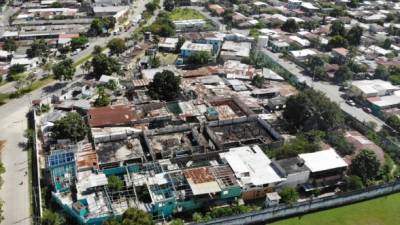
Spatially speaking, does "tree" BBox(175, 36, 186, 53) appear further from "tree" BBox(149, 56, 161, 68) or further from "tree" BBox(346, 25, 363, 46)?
"tree" BBox(346, 25, 363, 46)

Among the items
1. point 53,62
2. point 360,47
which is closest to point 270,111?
point 360,47

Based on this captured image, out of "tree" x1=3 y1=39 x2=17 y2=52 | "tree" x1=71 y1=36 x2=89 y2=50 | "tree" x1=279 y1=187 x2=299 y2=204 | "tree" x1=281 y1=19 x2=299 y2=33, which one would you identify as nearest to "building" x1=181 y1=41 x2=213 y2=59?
"tree" x1=71 y1=36 x2=89 y2=50

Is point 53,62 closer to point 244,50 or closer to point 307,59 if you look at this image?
point 244,50

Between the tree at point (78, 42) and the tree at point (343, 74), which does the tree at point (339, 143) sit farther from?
the tree at point (78, 42)

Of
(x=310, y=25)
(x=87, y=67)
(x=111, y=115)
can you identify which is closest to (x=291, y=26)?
(x=310, y=25)

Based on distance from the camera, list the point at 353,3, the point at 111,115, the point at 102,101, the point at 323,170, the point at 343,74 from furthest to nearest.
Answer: the point at 353,3
the point at 343,74
the point at 102,101
the point at 111,115
the point at 323,170

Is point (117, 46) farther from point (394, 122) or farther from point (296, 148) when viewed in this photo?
point (394, 122)

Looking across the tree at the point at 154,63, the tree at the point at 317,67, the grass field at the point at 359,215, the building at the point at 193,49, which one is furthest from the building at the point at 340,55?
the grass field at the point at 359,215
